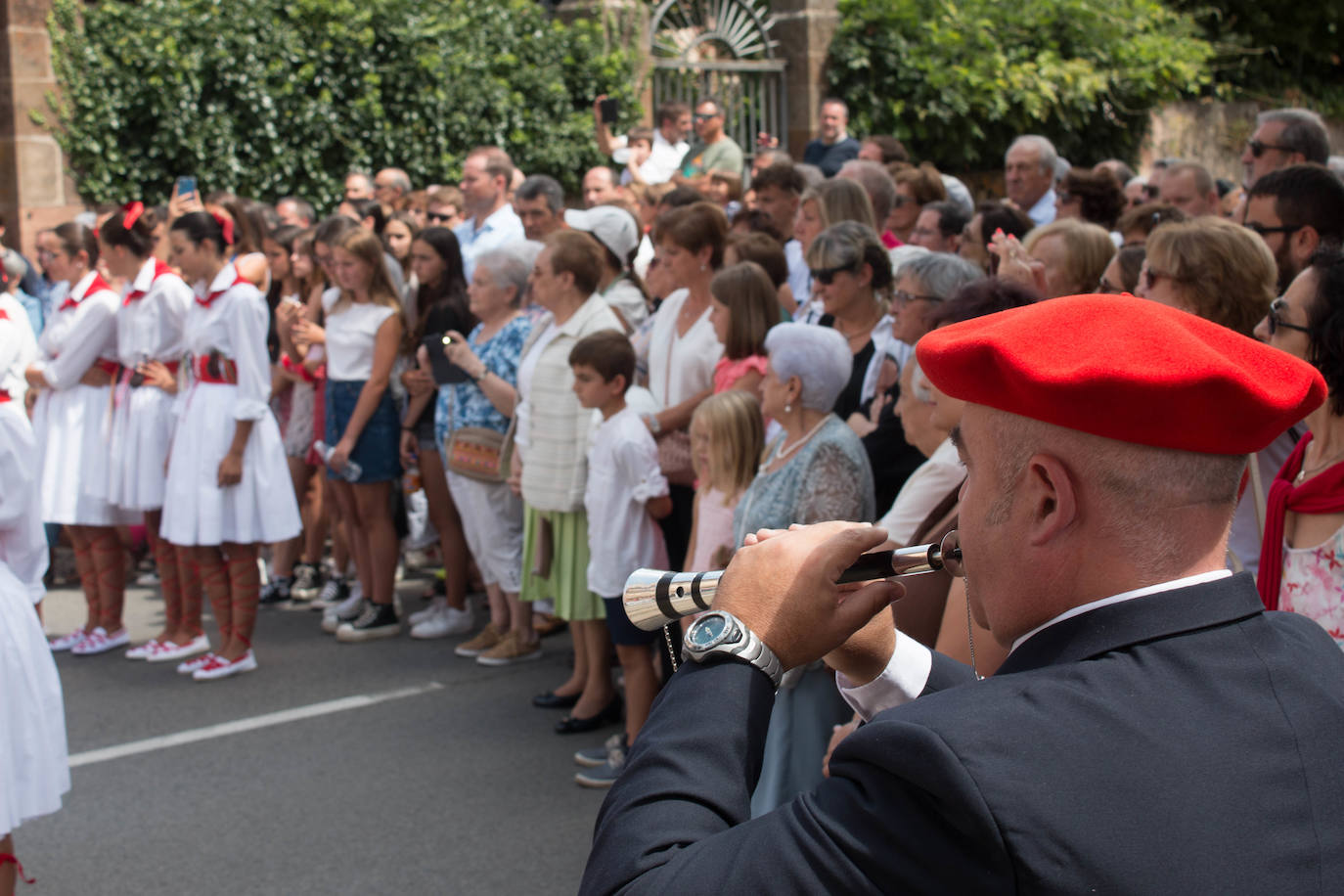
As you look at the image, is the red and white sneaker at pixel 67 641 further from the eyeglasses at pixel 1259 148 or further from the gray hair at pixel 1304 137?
the gray hair at pixel 1304 137

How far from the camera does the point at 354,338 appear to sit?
662 cm

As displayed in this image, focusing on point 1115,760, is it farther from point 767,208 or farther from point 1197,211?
point 767,208

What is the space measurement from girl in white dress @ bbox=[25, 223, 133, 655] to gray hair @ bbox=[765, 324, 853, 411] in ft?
13.1

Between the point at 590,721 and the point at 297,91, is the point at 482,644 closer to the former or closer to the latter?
the point at 590,721

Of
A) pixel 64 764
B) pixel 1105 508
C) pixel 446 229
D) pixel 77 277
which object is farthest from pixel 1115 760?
pixel 77 277

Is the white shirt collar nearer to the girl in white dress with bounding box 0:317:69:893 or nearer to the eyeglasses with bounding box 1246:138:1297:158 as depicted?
the girl in white dress with bounding box 0:317:69:893

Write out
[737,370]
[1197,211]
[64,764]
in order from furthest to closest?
[1197,211], [737,370], [64,764]

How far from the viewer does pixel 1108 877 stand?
3.64 ft

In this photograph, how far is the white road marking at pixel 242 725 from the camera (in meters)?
5.11

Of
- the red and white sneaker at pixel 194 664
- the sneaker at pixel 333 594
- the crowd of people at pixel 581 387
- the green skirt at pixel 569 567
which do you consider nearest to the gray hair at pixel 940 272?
the crowd of people at pixel 581 387

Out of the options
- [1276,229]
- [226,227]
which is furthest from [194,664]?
Result: [1276,229]

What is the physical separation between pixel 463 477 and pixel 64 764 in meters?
2.96

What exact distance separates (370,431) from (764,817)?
5614 mm

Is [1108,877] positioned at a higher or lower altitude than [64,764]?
higher
